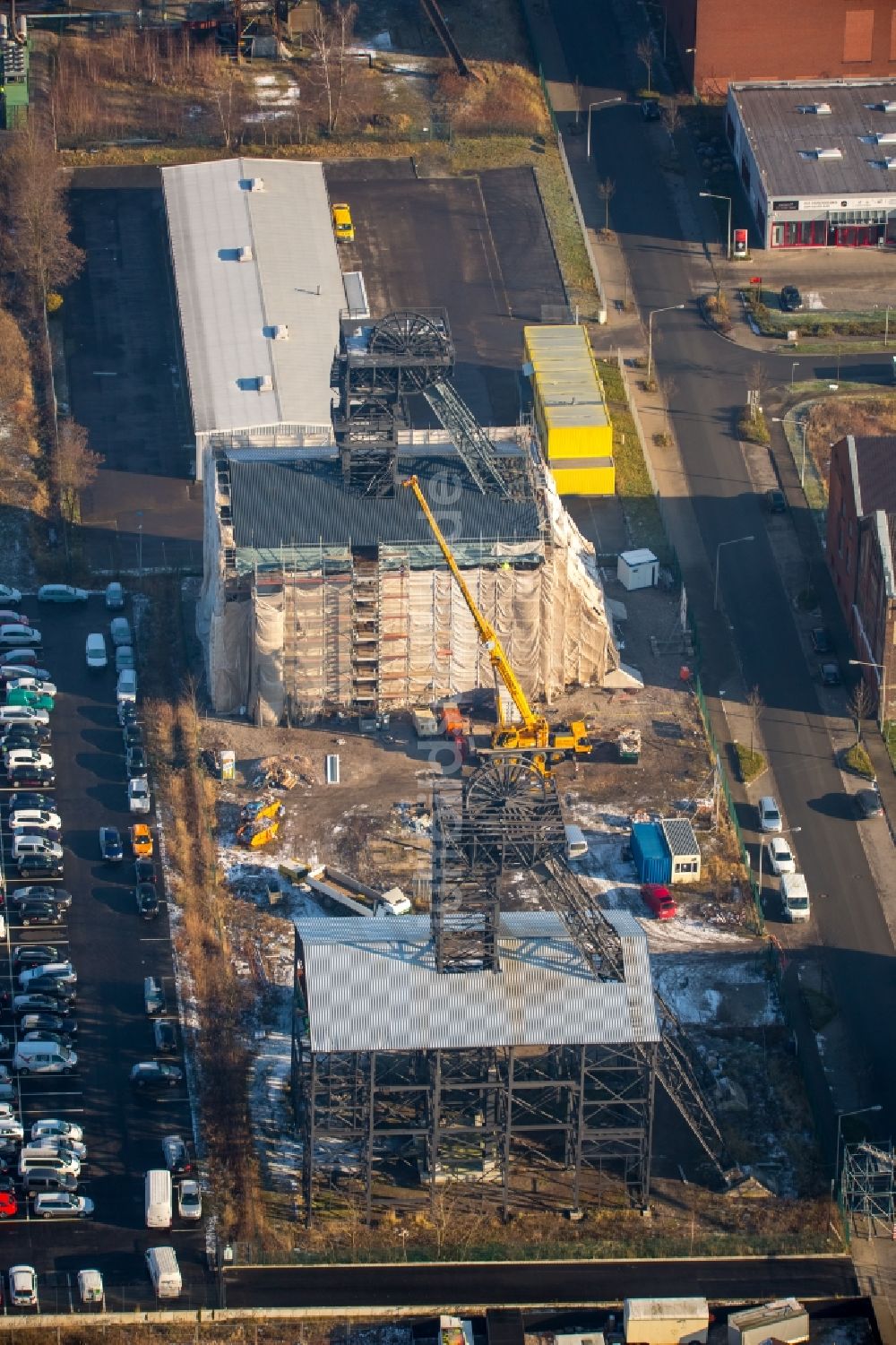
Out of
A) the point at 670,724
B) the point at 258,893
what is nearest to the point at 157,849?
the point at 258,893

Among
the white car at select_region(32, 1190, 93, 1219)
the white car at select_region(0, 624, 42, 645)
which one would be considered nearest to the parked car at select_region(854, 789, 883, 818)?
the white car at select_region(0, 624, 42, 645)

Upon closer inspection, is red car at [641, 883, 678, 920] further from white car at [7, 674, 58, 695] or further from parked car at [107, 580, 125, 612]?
parked car at [107, 580, 125, 612]

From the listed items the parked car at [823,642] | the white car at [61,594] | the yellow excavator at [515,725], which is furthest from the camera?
the white car at [61,594]

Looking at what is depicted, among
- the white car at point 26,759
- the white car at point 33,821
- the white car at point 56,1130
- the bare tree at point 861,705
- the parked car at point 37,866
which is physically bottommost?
the white car at point 56,1130

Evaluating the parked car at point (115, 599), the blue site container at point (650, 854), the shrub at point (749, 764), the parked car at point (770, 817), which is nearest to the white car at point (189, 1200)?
the blue site container at point (650, 854)

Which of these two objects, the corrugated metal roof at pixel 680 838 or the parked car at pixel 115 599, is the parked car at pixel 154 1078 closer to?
the corrugated metal roof at pixel 680 838

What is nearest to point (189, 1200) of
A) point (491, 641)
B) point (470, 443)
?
point (491, 641)
